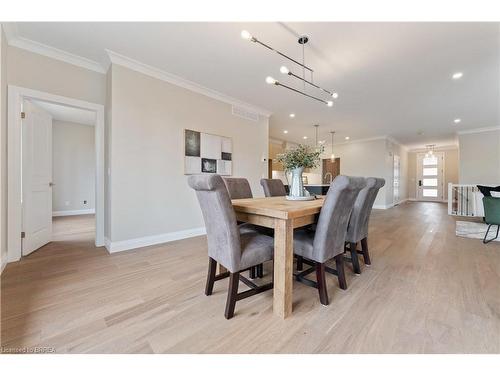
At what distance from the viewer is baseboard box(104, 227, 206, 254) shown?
2.80 meters

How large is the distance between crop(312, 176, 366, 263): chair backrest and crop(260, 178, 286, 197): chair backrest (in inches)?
53.2

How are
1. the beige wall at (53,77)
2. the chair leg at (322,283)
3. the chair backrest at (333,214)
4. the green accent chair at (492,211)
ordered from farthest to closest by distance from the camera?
1. the green accent chair at (492,211)
2. the beige wall at (53,77)
3. the chair leg at (322,283)
4. the chair backrest at (333,214)

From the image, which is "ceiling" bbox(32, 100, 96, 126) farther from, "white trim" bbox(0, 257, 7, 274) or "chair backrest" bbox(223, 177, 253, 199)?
"chair backrest" bbox(223, 177, 253, 199)

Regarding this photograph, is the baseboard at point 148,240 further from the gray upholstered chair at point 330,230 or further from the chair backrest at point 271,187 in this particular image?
the gray upholstered chair at point 330,230

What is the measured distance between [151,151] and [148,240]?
4.41 ft

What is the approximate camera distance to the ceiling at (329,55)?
2221 mm

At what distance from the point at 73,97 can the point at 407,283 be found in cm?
454

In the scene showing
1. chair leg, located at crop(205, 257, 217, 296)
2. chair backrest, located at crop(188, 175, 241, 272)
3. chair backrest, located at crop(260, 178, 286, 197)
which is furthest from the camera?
chair backrest, located at crop(260, 178, 286, 197)

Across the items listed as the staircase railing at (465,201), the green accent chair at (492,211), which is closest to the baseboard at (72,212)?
the green accent chair at (492,211)

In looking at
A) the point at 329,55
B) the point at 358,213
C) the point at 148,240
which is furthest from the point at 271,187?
the point at 148,240

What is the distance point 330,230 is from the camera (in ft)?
5.18

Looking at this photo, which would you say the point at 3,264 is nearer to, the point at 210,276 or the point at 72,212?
the point at 210,276

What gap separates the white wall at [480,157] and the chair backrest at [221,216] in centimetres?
864

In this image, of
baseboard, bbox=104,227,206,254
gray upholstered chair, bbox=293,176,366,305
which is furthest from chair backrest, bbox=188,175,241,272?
baseboard, bbox=104,227,206,254
